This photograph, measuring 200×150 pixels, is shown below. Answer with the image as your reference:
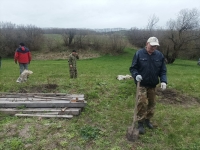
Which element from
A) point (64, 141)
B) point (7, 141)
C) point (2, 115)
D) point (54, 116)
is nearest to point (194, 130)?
point (64, 141)

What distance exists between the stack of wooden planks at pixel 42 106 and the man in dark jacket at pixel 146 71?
5.84 ft

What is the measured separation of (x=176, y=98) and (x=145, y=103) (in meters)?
3.05

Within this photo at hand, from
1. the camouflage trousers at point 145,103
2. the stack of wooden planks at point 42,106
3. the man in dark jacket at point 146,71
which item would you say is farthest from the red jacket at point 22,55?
the camouflage trousers at point 145,103

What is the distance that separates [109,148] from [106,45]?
38.5 metres

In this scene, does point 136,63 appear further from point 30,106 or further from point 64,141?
point 30,106

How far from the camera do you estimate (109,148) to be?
13.0 ft

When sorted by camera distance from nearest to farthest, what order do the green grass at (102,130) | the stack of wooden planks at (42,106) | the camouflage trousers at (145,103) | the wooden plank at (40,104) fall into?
the green grass at (102,130), the camouflage trousers at (145,103), the stack of wooden planks at (42,106), the wooden plank at (40,104)

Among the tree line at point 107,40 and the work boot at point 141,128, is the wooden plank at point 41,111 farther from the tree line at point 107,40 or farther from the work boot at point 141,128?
the tree line at point 107,40

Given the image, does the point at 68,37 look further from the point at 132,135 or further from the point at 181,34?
the point at 132,135

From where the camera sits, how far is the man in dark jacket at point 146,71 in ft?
14.1

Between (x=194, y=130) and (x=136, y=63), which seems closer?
(x=136, y=63)

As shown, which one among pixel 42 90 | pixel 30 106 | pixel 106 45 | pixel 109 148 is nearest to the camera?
pixel 109 148

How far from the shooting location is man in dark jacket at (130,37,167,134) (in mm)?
4297

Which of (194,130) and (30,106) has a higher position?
(30,106)
